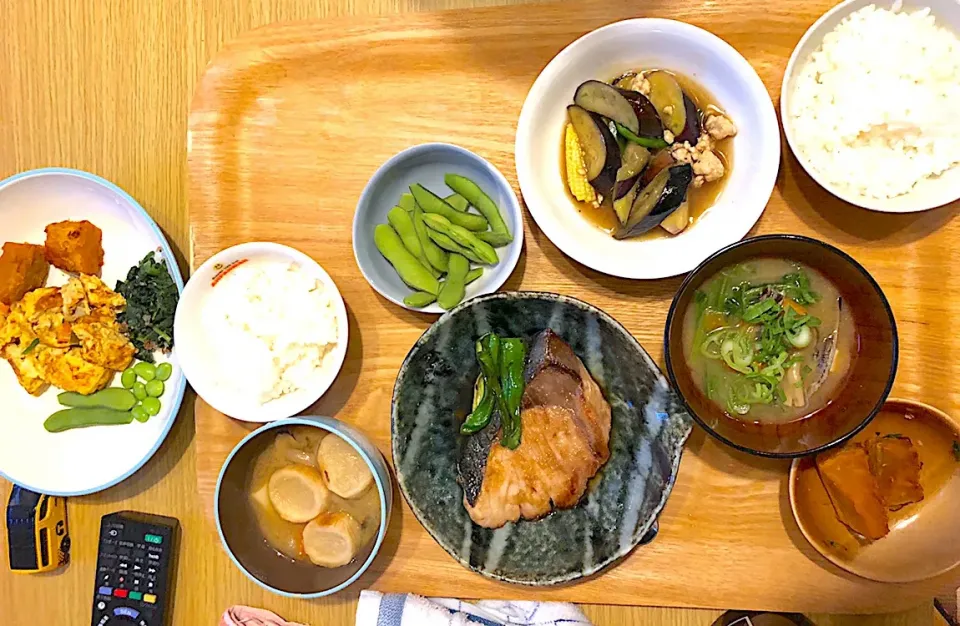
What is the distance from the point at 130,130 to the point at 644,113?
1552 mm

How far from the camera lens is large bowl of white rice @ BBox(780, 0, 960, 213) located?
1.77 meters

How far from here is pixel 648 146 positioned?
1877 mm

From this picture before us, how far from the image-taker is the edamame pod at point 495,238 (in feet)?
6.07

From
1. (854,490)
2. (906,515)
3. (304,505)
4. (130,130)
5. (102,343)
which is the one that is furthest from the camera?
(130,130)

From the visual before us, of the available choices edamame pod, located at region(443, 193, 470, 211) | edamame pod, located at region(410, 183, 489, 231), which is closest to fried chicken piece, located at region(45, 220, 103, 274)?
edamame pod, located at region(410, 183, 489, 231)

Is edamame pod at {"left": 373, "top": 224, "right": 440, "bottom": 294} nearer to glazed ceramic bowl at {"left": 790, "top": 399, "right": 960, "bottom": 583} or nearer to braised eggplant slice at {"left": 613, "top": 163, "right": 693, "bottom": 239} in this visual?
braised eggplant slice at {"left": 613, "top": 163, "right": 693, "bottom": 239}

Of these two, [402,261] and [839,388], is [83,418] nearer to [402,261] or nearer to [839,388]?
[402,261]

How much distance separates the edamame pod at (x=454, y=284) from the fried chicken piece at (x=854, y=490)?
1.00 meters

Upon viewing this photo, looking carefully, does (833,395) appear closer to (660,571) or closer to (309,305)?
(660,571)

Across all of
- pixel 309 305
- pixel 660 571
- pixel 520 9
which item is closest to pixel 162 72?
pixel 309 305

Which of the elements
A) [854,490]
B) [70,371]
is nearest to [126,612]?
[70,371]

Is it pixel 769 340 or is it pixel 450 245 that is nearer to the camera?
pixel 769 340

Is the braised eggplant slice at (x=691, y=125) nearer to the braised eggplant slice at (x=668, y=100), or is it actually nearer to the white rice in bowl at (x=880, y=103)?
the braised eggplant slice at (x=668, y=100)

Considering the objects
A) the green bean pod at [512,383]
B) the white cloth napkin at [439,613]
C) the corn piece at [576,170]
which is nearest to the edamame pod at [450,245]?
the green bean pod at [512,383]
